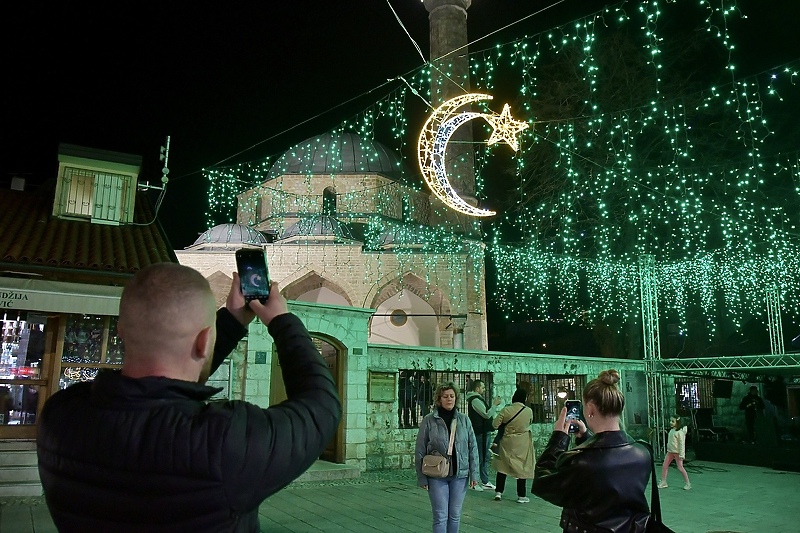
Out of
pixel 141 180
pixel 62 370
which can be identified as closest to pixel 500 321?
pixel 141 180

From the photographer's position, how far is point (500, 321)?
32031 millimetres

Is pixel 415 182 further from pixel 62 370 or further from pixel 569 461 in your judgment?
pixel 569 461

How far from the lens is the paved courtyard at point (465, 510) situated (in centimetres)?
647

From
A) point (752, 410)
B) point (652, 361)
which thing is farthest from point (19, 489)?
point (752, 410)

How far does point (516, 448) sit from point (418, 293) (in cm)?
1397

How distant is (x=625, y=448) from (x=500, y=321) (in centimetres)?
2972

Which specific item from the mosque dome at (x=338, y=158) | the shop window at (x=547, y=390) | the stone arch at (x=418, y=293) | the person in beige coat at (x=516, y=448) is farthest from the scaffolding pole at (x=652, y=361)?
the mosque dome at (x=338, y=158)

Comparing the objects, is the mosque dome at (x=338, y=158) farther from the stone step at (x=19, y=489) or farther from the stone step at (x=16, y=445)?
the stone step at (x=19, y=489)

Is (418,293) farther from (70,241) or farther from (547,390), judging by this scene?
(70,241)

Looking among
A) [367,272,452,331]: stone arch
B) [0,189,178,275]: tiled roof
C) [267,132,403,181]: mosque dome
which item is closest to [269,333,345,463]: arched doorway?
[0,189,178,275]: tiled roof

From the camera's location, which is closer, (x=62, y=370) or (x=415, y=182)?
(x=62, y=370)

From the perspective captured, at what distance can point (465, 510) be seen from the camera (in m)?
7.42

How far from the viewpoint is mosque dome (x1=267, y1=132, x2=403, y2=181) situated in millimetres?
25984

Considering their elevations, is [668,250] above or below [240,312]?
above
